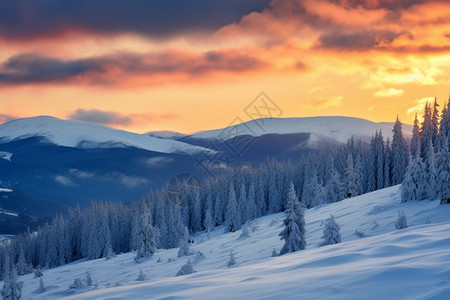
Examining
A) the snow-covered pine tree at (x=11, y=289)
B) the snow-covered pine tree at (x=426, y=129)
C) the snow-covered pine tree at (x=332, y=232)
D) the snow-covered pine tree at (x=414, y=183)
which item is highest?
the snow-covered pine tree at (x=426, y=129)

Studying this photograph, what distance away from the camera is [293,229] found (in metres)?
24.8

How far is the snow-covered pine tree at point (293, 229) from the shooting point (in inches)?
954

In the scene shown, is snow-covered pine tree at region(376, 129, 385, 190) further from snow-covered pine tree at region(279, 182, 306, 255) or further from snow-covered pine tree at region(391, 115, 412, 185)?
snow-covered pine tree at region(279, 182, 306, 255)

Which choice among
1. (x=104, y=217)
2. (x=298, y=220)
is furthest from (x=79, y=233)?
(x=298, y=220)

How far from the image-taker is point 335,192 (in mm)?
62375

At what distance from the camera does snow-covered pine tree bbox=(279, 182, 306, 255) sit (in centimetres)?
2423

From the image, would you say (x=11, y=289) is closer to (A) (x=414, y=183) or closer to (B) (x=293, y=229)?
(B) (x=293, y=229)

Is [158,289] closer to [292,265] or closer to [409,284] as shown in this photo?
[292,265]

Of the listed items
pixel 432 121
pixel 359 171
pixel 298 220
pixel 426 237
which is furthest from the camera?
pixel 359 171

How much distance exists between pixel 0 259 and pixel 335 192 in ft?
273

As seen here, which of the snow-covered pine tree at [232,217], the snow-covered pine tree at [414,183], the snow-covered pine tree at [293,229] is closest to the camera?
the snow-covered pine tree at [293,229]

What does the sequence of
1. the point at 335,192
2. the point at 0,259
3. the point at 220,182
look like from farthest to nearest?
the point at 220,182 < the point at 0,259 < the point at 335,192

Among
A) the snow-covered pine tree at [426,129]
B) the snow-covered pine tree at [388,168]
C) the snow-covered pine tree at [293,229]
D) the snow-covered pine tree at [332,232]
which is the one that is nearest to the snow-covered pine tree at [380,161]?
the snow-covered pine tree at [388,168]

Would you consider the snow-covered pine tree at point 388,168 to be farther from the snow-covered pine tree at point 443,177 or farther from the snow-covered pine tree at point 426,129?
the snow-covered pine tree at point 443,177
